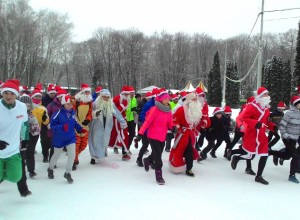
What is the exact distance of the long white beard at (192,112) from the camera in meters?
6.61

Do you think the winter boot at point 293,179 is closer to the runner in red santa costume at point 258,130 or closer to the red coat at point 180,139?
the runner in red santa costume at point 258,130

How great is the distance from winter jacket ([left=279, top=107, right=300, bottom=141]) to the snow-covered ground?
99cm

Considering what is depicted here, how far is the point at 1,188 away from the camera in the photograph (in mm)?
5375

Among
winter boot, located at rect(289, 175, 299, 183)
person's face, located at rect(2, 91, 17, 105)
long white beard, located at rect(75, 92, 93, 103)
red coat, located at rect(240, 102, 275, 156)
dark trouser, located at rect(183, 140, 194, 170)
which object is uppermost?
person's face, located at rect(2, 91, 17, 105)

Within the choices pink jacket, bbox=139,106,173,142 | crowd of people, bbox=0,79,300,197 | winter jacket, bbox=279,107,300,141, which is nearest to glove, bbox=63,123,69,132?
crowd of people, bbox=0,79,300,197

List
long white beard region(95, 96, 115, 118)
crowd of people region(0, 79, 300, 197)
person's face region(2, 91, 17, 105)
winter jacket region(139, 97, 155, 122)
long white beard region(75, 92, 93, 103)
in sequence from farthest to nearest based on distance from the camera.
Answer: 1. winter jacket region(139, 97, 155, 122)
2. long white beard region(95, 96, 115, 118)
3. long white beard region(75, 92, 93, 103)
4. crowd of people region(0, 79, 300, 197)
5. person's face region(2, 91, 17, 105)

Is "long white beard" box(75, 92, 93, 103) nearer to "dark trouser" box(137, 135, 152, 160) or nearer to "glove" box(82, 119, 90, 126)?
"glove" box(82, 119, 90, 126)

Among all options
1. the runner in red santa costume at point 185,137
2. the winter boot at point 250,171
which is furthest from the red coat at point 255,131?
the runner in red santa costume at point 185,137

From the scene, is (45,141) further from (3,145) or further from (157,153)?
(3,145)

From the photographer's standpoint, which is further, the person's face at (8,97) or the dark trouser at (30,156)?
the dark trouser at (30,156)

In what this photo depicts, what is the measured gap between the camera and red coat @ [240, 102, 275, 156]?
6215mm

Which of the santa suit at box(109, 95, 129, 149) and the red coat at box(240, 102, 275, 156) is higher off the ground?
the red coat at box(240, 102, 275, 156)

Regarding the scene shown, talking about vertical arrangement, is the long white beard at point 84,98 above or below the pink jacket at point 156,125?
above

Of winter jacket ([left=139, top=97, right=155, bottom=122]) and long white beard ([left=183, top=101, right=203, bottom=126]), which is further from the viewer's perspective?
winter jacket ([left=139, top=97, right=155, bottom=122])
